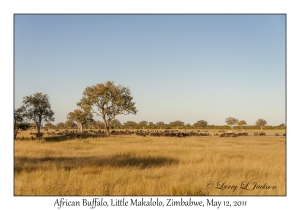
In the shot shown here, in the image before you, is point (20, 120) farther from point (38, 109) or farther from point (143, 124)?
point (143, 124)

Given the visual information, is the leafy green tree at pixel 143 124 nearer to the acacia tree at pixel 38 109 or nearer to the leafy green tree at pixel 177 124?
the leafy green tree at pixel 177 124

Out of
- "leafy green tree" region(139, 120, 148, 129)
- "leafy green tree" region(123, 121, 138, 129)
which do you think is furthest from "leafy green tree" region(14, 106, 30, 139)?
"leafy green tree" region(139, 120, 148, 129)

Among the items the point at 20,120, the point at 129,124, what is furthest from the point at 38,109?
the point at 129,124

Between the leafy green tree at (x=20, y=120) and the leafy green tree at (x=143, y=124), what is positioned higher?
the leafy green tree at (x=20, y=120)

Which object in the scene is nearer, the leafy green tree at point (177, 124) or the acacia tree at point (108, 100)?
the acacia tree at point (108, 100)

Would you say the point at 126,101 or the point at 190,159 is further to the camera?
the point at 126,101

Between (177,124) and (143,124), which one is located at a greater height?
(143,124)

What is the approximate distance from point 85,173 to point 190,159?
6946 mm

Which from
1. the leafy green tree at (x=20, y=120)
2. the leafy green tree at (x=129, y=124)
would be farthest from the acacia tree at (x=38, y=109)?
the leafy green tree at (x=129, y=124)

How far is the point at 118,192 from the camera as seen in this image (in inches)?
329

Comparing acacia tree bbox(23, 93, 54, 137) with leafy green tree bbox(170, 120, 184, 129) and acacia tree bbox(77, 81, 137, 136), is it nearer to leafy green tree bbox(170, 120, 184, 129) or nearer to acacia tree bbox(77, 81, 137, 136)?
acacia tree bbox(77, 81, 137, 136)
